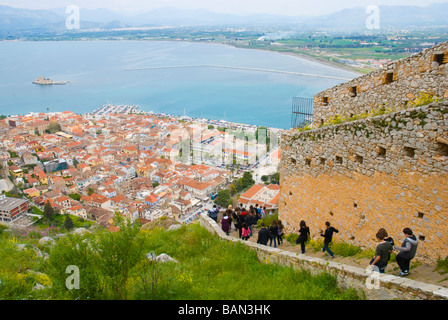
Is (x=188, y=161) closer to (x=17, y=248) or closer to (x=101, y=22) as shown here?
(x=17, y=248)

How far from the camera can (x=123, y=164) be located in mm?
37188

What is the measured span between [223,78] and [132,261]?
236 ft

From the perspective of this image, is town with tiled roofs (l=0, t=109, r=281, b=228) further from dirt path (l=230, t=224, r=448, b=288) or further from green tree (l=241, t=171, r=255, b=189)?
dirt path (l=230, t=224, r=448, b=288)

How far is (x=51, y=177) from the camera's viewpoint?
33188 millimetres

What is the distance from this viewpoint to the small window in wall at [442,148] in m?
3.61

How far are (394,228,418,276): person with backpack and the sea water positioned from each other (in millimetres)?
39779

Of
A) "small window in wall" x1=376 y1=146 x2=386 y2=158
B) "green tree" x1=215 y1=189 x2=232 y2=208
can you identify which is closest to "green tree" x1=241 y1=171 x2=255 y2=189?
"green tree" x1=215 y1=189 x2=232 y2=208

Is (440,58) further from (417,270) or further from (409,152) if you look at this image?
(417,270)

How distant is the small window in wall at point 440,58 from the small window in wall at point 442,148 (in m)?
1.43

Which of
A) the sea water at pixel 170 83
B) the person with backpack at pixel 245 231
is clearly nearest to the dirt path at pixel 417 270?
the person with backpack at pixel 245 231

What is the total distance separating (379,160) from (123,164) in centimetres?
3516

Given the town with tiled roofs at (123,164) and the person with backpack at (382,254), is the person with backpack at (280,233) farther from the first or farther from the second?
the town with tiled roofs at (123,164)
